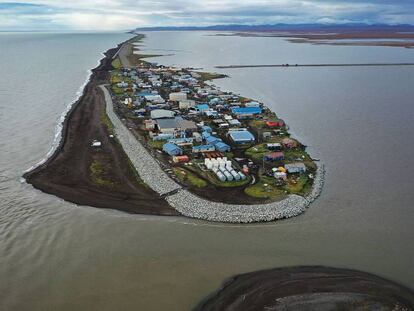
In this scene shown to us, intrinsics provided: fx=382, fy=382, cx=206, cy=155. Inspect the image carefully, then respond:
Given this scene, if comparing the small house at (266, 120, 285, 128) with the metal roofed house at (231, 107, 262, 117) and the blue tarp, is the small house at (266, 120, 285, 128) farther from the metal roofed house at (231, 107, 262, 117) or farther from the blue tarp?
the blue tarp

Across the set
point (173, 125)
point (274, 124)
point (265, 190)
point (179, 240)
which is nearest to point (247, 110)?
point (274, 124)

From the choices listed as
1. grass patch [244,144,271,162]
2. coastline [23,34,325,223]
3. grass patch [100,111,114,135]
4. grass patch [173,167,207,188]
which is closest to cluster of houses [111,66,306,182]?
grass patch [244,144,271,162]

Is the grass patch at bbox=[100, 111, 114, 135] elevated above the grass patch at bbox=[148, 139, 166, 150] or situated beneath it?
elevated above

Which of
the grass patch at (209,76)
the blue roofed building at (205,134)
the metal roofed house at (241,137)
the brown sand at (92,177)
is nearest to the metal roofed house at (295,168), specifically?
the metal roofed house at (241,137)

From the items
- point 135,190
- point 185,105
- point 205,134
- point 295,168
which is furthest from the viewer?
point 185,105

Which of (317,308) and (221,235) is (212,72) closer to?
(221,235)

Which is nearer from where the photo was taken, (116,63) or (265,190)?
(265,190)

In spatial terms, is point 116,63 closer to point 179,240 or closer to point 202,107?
point 202,107

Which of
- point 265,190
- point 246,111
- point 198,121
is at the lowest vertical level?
point 265,190
